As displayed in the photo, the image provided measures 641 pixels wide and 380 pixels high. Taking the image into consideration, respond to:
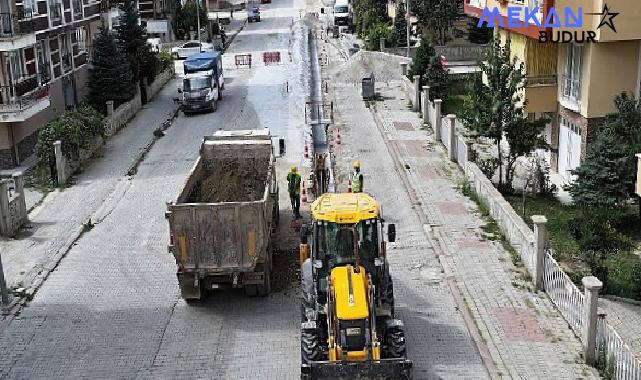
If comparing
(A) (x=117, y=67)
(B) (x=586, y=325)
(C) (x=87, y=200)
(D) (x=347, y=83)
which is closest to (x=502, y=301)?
(B) (x=586, y=325)

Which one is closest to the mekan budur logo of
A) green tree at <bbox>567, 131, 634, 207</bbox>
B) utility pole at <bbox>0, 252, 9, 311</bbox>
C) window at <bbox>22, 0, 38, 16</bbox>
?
green tree at <bbox>567, 131, 634, 207</bbox>

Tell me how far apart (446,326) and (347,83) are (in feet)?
98.9

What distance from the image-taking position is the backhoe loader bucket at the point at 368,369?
11.6 m

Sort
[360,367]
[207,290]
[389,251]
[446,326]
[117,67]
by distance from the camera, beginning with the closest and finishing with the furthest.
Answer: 1. [360,367]
2. [446,326]
3. [207,290]
4. [389,251]
5. [117,67]

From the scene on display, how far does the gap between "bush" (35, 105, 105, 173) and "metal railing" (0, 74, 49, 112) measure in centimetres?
150

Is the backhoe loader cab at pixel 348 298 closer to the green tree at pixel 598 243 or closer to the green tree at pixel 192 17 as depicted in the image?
the green tree at pixel 598 243

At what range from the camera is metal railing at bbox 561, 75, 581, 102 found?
24.9 meters

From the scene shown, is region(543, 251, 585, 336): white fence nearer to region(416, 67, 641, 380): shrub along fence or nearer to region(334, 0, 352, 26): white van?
region(416, 67, 641, 380): shrub along fence

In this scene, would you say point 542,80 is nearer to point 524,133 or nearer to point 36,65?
point 524,133

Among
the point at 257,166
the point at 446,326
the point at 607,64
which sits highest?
the point at 607,64

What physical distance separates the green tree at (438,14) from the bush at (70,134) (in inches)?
1105

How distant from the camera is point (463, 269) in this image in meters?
17.8

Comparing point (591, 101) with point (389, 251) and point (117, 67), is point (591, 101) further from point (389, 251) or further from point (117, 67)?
point (117, 67)

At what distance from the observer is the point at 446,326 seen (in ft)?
49.7
